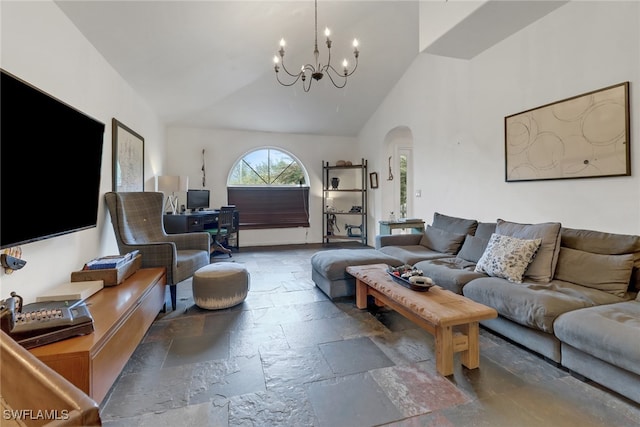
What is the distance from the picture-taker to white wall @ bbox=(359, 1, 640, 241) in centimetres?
227

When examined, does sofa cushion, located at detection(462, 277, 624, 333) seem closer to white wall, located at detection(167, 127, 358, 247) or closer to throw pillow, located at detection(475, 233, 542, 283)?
throw pillow, located at detection(475, 233, 542, 283)

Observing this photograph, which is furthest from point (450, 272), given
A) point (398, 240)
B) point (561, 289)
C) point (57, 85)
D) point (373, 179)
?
point (373, 179)

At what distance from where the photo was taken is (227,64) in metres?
3.93

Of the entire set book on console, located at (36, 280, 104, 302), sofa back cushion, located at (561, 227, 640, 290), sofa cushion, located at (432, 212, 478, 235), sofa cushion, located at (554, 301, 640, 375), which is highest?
sofa cushion, located at (432, 212, 478, 235)

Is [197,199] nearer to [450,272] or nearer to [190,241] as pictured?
[190,241]

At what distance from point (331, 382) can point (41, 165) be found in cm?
209

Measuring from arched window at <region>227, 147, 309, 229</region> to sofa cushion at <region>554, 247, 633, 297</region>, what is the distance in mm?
4811

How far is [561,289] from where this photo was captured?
2.11 metres

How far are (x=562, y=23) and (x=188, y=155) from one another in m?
5.81

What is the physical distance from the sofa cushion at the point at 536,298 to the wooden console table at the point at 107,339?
95.7 inches

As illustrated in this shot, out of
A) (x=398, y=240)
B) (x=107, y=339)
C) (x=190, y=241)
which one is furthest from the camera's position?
(x=398, y=240)

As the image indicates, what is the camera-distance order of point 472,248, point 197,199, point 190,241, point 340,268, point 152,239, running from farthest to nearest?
point 197,199 < point 190,241 < point 152,239 < point 472,248 < point 340,268

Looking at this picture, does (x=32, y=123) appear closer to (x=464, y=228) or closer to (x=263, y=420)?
(x=263, y=420)

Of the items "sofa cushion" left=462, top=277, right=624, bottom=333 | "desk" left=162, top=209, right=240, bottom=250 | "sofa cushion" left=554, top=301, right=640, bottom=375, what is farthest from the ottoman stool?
"desk" left=162, top=209, right=240, bottom=250
